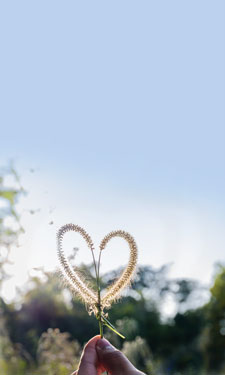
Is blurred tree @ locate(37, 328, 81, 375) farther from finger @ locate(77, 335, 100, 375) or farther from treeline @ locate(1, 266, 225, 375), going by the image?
finger @ locate(77, 335, 100, 375)

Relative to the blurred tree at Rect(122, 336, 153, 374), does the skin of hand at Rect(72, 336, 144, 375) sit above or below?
above

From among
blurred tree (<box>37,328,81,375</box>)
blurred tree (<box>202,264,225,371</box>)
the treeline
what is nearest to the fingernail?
the treeline

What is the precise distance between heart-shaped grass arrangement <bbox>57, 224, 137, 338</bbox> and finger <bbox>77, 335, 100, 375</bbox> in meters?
0.03

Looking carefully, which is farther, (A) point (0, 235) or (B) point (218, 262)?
(B) point (218, 262)

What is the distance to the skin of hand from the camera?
1.96 ft

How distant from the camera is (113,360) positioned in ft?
2.00

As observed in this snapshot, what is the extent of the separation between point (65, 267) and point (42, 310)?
8.57ft

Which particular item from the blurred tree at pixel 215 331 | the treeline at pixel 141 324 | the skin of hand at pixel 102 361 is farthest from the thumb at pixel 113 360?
the blurred tree at pixel 215 331

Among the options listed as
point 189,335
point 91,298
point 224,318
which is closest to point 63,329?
point 91,298

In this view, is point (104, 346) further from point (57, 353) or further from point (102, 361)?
point (57, 353)

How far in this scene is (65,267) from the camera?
662mm

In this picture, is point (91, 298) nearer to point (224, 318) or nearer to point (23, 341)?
point (23, 341)

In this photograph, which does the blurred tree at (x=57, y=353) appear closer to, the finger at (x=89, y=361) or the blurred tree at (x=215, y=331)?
the finger at (x=89, y=361)

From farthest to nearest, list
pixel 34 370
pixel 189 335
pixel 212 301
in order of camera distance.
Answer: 1. pixel 212 301
2. pixel 189 335
3. pixel 34 370
